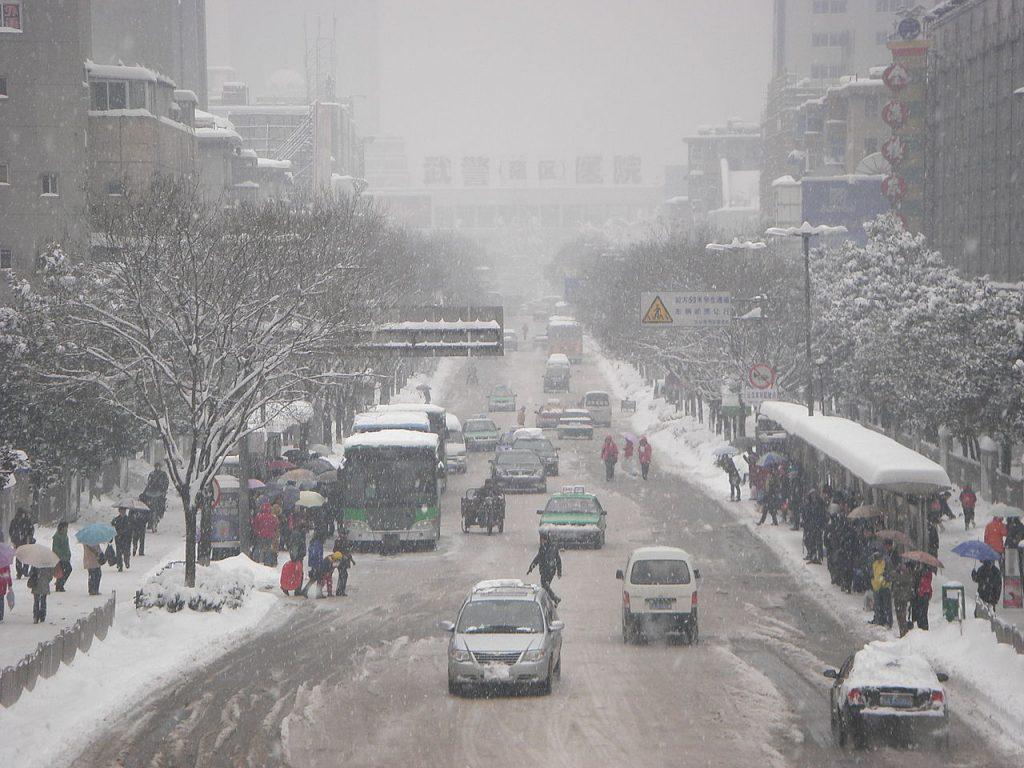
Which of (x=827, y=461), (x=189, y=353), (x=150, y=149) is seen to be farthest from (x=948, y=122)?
(x=189, y=353)

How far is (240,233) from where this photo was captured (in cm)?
3622

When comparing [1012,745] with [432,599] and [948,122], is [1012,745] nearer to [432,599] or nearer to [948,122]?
[432,599]

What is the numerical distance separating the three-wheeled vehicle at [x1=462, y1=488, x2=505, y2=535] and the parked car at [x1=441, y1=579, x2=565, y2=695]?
19707 millimetres

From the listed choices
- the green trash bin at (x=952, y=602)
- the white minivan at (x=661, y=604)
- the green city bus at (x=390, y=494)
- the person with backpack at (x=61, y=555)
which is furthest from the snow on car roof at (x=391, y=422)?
the green trash bin at (x=952, y=602)

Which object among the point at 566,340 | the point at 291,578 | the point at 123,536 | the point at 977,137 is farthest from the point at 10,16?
the point at 566,340

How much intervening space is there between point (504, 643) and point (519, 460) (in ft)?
106

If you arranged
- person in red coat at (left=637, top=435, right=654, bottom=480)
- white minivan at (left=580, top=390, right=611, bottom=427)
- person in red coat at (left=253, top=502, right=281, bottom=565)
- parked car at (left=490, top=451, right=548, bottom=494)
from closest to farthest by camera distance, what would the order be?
person in red coat at (left=253, top=502, right=281, bottom=565), parked car at (left=490, top=451, right=548, bottom=494), person in red coat at (left=637, top=435, right=654, bottom=480), white minivan at (left=580, top=390, right=611, bottom=427)

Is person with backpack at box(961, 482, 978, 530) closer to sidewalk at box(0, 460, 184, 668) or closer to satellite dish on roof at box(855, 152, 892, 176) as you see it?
sidewalk at box(0, 460, 184, 668)

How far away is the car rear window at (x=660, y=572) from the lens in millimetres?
26203

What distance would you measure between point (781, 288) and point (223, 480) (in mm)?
36766

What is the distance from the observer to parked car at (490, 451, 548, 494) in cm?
5331

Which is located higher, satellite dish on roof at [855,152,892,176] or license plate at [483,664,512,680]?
satellite dish on roof at [855,152,892,176]

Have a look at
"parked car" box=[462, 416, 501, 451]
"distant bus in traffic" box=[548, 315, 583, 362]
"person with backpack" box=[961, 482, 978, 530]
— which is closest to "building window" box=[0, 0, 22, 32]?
"parked car" box=[462, 416, 501, 451]

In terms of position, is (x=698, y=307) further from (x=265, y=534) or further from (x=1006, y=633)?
(x=1006, y=633)
